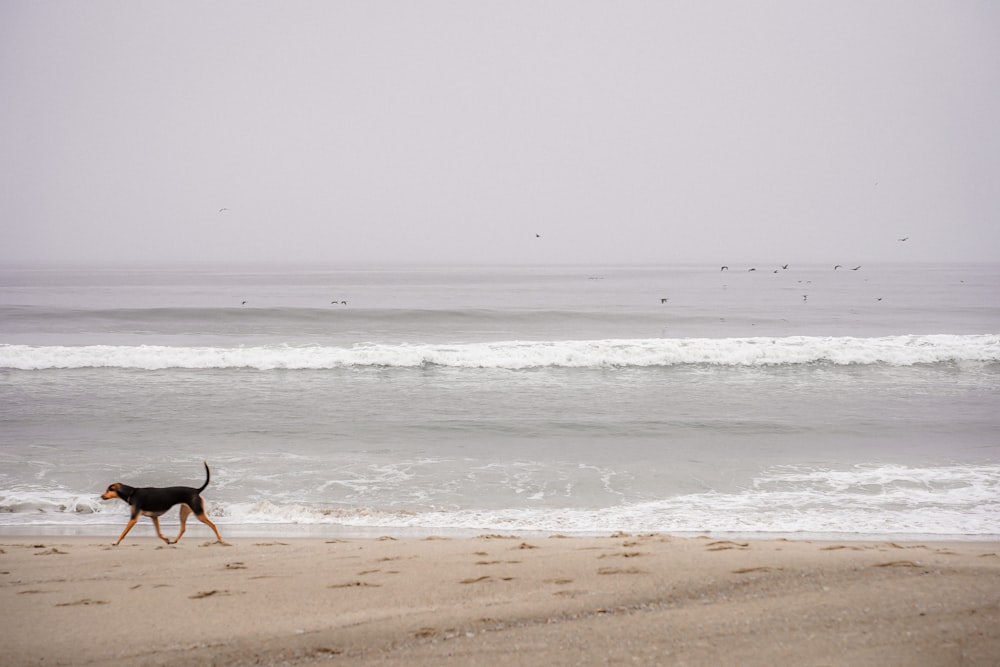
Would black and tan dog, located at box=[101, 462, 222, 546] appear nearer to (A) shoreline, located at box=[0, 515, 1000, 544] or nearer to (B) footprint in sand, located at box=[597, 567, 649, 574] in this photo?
(A) shoreline, located at box=[0, 515, 1000, 544]

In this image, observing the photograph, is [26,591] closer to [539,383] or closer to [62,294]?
[539,383]

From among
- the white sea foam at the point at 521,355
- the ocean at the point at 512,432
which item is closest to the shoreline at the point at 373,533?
the ocean at the point at 512,432

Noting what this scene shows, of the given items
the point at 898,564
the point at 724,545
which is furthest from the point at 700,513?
the point at 898,564

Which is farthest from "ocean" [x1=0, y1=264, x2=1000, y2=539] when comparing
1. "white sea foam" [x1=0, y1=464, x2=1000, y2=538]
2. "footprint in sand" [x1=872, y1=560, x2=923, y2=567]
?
"footprint in sand" [x1=872, y1=560, x2=923, y2=567]

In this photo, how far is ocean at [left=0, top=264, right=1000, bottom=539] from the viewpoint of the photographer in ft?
26.8

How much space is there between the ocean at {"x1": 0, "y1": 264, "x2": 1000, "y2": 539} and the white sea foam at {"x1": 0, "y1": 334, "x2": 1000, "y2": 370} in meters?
0.10

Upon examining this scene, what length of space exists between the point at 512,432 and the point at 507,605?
795cm

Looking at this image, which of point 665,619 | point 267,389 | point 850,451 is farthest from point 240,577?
point 267,389

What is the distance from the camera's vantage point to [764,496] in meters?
8.80

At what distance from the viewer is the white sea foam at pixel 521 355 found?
2028cm

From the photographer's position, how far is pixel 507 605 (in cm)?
456

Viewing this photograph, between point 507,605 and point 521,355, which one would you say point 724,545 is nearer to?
point 507,605

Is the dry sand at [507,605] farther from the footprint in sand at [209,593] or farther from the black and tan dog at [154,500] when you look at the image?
the black and tan dog at [154,500]

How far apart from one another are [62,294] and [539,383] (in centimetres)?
4713
